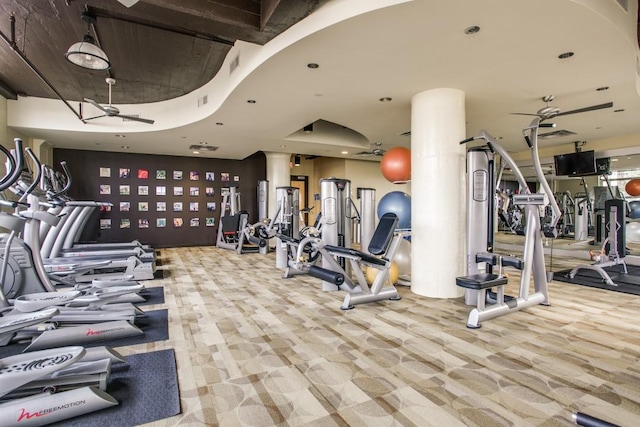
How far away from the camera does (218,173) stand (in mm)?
10531

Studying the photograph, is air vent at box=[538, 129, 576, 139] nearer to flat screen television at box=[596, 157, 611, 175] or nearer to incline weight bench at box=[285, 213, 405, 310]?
flat screen television at box=[596, 157, 611, 175]

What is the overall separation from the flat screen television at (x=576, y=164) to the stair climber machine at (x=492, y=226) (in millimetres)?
4425

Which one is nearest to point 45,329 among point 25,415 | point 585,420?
point 25,415

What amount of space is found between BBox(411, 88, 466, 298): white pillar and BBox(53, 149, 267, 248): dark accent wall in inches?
296

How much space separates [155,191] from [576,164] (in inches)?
428

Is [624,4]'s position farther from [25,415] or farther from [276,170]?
[276,170]

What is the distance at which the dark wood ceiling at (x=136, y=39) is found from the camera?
3121 millimetres

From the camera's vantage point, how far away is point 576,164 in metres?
7.38

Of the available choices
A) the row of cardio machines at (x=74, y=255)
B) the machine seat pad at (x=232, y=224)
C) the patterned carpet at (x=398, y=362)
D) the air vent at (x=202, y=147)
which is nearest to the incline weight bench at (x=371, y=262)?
the patterned carpet at (x=398, y=362)

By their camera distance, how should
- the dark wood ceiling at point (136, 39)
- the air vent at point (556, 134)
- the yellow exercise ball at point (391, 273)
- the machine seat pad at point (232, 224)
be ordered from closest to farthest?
the dark wood ceiling at point (136, 39) → the yellow exercise ball at point (391, 273) → the air vent at point (556, 134) → the machine seat pad at point (232, 224)

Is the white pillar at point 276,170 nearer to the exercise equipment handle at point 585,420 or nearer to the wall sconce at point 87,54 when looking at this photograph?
the wall sconce at point 87,54

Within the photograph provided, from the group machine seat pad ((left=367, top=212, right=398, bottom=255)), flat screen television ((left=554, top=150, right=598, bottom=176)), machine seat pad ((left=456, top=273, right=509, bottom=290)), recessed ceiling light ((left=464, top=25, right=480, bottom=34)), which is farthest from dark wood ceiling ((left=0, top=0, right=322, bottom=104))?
flat screen television ((left=554, top=150, right=598, bottom=176))

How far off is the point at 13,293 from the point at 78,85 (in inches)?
184

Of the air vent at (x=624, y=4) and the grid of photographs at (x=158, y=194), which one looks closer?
the air vent at (x=624, y=4)
